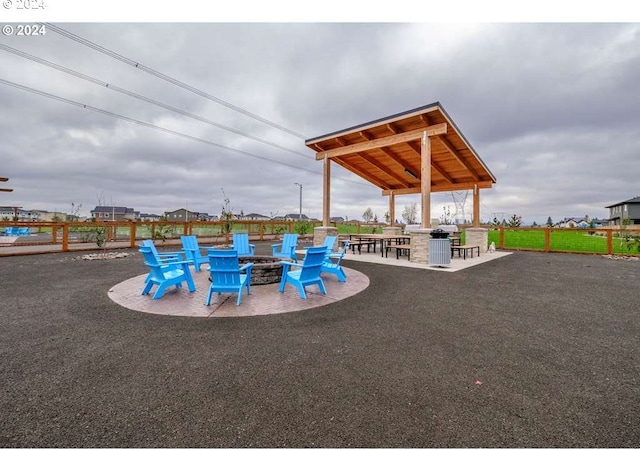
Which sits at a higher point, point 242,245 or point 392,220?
point 392,220

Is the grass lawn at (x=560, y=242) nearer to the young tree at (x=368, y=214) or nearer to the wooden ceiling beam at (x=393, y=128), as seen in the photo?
the wooden ceiling beam at (x=393, y=128)

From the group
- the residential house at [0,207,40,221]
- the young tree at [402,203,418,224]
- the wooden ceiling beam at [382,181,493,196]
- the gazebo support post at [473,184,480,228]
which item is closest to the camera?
the gazebo support post at [473,184,480,228]

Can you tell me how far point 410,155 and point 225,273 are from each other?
10677mm

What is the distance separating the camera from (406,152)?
1192cm

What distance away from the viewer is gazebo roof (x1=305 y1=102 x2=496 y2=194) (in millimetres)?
9260

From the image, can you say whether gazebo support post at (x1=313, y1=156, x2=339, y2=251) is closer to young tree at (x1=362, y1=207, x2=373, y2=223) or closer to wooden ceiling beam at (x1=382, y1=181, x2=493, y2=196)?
wooden ceiling beam at (x1=382, y1=181, x2=493, y2=196)

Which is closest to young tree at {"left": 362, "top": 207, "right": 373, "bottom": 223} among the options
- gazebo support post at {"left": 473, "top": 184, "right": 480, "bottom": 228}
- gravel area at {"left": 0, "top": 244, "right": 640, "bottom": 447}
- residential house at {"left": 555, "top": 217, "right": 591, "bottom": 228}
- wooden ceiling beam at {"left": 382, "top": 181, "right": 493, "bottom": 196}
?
residential house at {"left": 555, "top": 217, "right": 591, "bottom": 228}

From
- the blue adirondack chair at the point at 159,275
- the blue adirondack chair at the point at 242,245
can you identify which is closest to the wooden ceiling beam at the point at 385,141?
the blue adirondack chair at the point at 242,245

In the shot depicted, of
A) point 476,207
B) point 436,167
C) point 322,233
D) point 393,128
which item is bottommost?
point 322,233

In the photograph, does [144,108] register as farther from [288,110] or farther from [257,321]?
[257,321]

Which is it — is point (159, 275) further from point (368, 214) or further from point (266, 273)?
point (368, 214)

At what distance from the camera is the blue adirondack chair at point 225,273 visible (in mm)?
4203

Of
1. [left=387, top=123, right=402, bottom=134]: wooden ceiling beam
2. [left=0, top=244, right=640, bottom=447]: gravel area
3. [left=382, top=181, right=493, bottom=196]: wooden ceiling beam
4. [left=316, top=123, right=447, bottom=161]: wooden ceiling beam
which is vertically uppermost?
[left=387, top=123, right=402, bottom=134]: wooden ceiling beam

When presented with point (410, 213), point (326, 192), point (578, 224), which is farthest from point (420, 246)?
point (578, 224)
